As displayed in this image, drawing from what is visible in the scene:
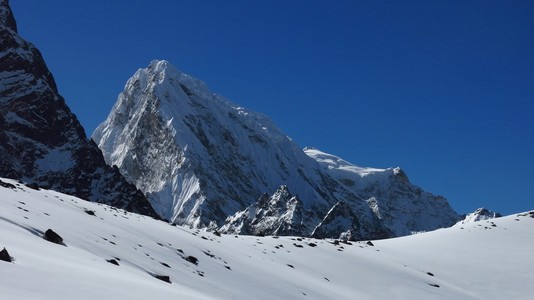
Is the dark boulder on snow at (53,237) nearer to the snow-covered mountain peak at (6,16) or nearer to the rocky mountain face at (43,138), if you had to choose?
the rocky mountain face at (43,138)

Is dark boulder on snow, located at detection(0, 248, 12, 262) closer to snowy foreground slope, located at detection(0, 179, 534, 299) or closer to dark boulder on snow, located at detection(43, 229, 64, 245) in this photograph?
snowy foreground slope, located at detection(0, 179, 534, 299)

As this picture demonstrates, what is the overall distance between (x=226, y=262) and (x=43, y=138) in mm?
153336

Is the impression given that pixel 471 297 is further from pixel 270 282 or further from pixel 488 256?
pixel 270 282

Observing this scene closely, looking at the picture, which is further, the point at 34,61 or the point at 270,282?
the point at 34,61

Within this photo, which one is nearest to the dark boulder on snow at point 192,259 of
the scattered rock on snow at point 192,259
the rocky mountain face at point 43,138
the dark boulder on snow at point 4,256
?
the scattered rock on snow at point 192,259

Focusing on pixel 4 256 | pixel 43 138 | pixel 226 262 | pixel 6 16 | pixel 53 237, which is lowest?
pixel 4 256

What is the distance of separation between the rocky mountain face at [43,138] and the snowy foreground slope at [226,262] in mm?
A: 105726

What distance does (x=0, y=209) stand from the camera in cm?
2202

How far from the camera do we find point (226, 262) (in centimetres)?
3084

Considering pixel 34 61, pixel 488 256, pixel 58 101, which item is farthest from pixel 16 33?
pixel 488 256

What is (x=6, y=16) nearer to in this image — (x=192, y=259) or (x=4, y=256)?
(x=192, y=259)

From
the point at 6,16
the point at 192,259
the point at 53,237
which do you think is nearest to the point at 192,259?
the point at 192,259

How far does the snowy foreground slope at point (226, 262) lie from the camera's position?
1386 centimetres

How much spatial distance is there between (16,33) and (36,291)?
193634 millimetres
